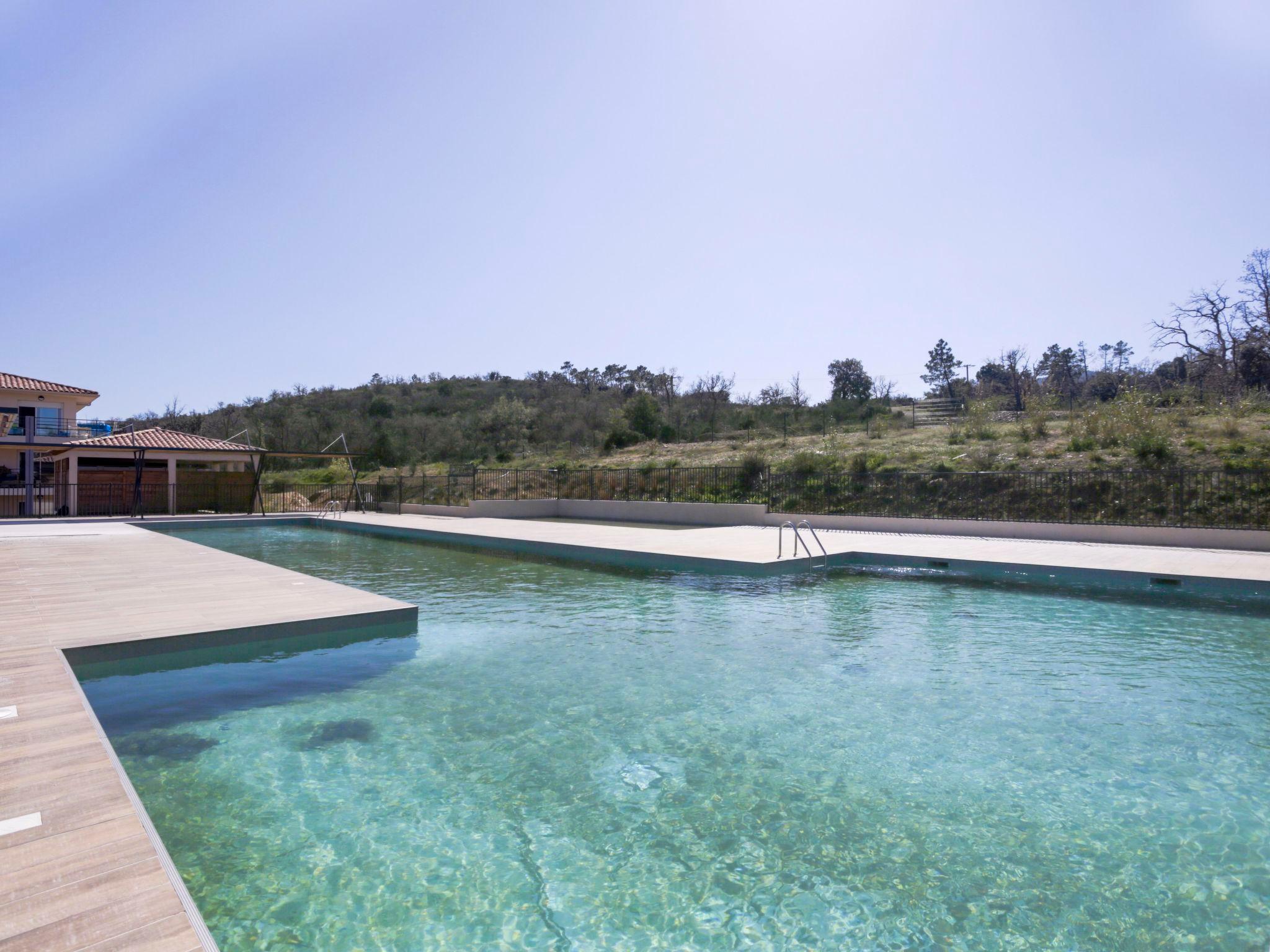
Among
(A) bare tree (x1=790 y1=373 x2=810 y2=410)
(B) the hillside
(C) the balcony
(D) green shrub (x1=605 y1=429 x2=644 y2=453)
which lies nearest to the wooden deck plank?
(B) the hillside

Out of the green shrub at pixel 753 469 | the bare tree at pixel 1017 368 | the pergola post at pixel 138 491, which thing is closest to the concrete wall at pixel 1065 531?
the green shrub at pixel 753 469

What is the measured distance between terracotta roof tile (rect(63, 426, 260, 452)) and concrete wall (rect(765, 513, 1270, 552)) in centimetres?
1761

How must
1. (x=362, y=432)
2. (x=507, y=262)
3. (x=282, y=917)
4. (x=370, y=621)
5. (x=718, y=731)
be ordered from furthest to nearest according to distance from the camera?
(x=362, y=432)
(x=507, y=262)
(x=370, y=621)
(x=718, y=731)
(x=282, y=917)

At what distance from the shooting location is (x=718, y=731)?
13.7 feet

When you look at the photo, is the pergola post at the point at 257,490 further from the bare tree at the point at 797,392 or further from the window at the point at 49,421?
the bare tree at the point at 797,392

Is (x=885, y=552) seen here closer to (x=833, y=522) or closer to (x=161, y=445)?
(x=833, y=522)

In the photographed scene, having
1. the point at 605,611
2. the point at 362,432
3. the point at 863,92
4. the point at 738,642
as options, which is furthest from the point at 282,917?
the point at 362,432

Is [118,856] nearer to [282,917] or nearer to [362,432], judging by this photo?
[282,917]

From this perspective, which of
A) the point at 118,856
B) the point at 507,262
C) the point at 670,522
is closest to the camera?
the point at 118,856

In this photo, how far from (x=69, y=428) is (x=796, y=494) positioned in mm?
31468

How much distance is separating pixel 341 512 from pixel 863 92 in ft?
58.4

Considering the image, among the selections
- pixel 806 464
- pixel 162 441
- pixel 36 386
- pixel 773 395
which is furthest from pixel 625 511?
pixel 36 386

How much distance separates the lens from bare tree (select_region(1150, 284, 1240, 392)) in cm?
2241

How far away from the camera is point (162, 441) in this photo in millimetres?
22547
